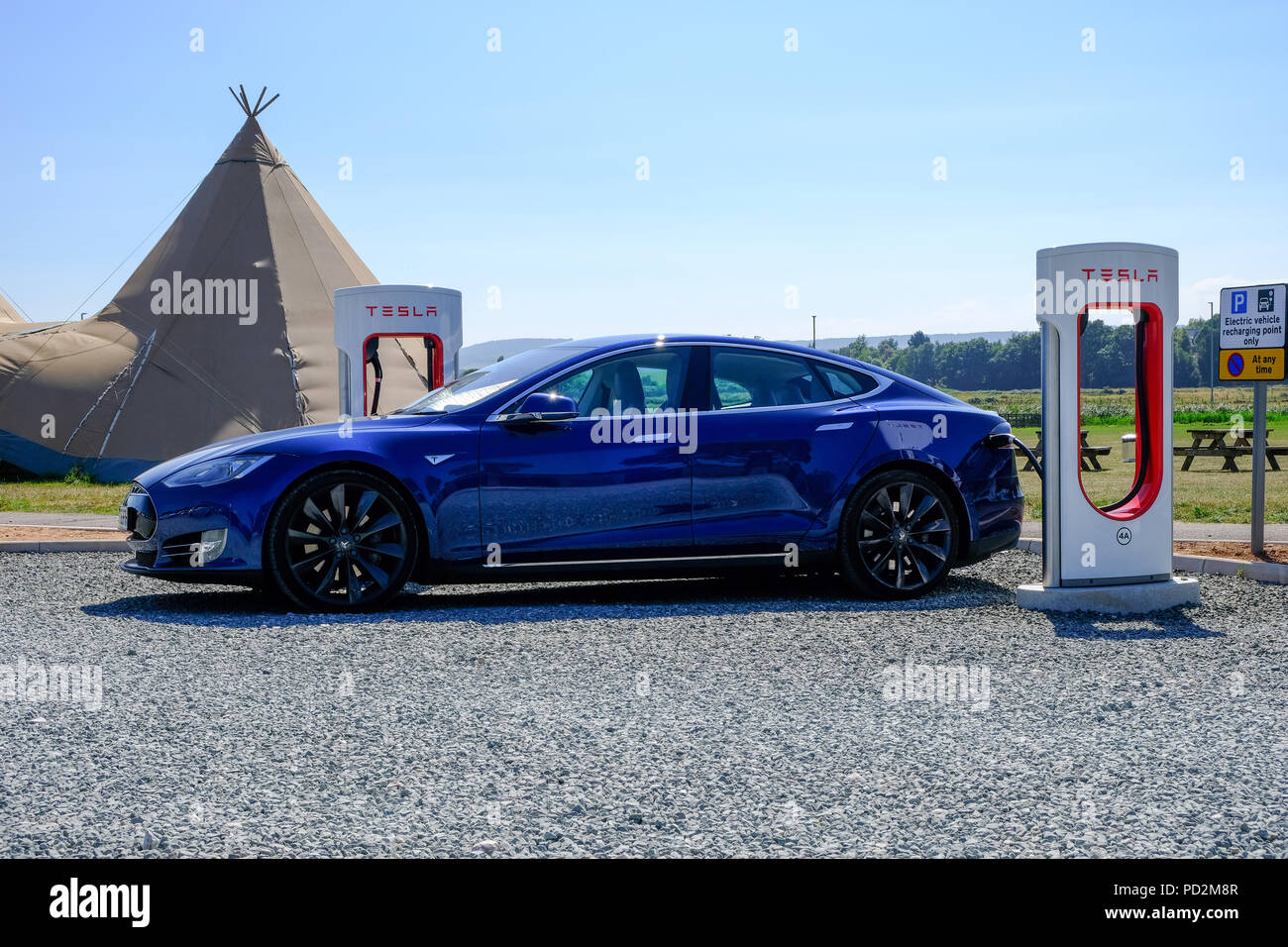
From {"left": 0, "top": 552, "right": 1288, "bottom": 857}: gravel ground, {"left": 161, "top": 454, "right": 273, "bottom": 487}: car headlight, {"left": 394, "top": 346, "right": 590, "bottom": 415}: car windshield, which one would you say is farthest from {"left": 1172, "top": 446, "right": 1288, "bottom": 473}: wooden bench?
{"left": 161, "top": 454, "right": 273, "bottom": 487}: car headlight

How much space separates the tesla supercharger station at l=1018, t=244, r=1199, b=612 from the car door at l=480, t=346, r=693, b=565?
7.09ft

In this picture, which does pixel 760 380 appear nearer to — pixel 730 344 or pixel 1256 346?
pixel 730 344

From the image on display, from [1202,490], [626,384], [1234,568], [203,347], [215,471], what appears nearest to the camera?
[215,471]

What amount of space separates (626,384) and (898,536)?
1912 mm

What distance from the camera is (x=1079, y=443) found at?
733 cm

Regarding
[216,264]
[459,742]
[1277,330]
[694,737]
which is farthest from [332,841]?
[216,264]

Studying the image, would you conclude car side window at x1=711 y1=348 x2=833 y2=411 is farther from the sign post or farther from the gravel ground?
the sign post

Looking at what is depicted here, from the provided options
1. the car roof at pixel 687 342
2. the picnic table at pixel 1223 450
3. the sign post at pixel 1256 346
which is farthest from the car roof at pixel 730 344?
the picnic table at pixel 1223 450

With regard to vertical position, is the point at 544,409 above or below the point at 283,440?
above

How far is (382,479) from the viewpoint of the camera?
23.5 feet

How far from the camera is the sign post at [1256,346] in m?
9.73

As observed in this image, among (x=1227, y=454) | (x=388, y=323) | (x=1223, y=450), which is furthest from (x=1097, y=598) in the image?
(x=1223, y=450)

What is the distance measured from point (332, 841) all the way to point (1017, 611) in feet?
16.4
